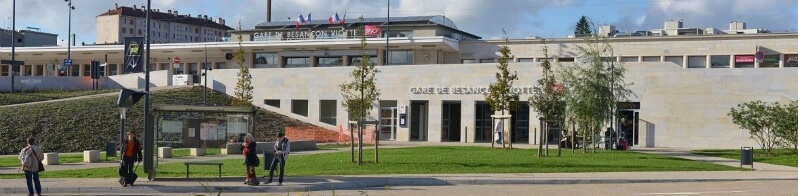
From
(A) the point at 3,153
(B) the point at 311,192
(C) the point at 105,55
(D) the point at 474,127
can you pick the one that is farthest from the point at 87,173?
(C) the point at 105,55

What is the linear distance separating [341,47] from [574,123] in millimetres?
31970

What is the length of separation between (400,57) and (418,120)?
1155 centimetres

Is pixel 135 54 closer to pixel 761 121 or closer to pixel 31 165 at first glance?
pixel 31 165

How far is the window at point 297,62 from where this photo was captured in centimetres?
7181

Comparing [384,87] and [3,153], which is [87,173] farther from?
[384,87]

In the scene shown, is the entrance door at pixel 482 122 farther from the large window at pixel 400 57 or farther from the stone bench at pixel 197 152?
the stone bench at pixel 197 152

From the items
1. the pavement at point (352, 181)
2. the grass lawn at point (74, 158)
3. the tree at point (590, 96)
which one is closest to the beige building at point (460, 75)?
the tree at point (590, 96)

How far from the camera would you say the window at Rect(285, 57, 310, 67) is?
2827 inches

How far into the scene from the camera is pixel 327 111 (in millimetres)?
60469

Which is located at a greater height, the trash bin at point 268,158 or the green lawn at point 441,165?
the trash bin at point 268,158

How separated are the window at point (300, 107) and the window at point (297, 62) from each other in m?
10.3

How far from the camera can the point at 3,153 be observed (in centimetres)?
3925

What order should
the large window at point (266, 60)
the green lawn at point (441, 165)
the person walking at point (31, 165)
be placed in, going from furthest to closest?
the large window at point (266, 60), the green lawn at point (441, 165), the person walking at point (31, 165)

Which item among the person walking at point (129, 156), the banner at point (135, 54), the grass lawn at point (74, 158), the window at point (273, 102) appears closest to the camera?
the person walking at point (129, 156)
